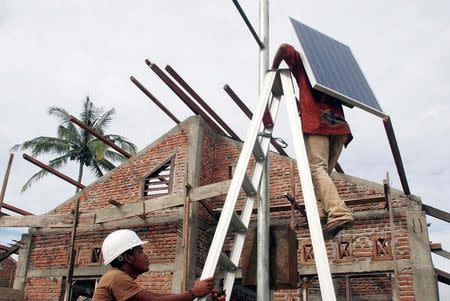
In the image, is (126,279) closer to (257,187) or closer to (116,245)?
(116,245)

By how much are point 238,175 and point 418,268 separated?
22.2ft

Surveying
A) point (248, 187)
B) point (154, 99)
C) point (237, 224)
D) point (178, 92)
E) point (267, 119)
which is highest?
point (154, 99)

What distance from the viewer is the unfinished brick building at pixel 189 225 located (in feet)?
27.6

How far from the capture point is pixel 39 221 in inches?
385

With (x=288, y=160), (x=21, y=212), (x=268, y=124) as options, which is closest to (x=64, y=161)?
(x=21, y=212)

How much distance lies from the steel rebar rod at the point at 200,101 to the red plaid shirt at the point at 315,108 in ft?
21.1

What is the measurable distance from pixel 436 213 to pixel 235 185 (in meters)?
7.24

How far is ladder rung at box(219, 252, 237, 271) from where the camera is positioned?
261cm

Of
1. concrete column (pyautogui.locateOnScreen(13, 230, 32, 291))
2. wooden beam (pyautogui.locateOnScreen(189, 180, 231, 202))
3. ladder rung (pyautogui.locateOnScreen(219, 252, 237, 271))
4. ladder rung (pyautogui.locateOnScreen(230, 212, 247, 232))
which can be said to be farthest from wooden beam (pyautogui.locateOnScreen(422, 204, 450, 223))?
concrete column (pyautogui.locateOnScreen(13, 230, 32, 291))

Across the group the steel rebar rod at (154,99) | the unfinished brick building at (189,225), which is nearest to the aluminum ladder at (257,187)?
the unfinished brick building at (189,225)

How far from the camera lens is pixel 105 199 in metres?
11.1

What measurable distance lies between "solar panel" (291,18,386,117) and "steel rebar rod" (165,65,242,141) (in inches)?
235

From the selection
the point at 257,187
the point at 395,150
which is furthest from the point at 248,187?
the point at 395,150

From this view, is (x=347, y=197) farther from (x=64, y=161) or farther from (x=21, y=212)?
(x=64, y=161)
